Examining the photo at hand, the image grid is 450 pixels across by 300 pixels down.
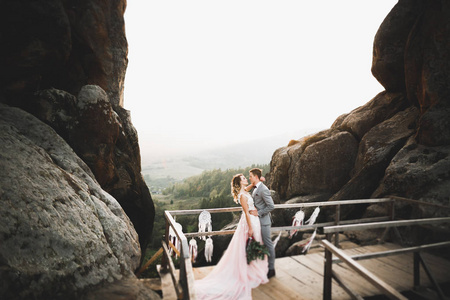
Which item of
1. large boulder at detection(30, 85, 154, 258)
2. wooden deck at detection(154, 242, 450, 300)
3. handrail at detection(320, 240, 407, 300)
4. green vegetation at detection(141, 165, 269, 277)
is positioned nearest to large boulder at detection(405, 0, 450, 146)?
wooden deck at detection(154, 242, 450, 300)

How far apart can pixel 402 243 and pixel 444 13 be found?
793 cm

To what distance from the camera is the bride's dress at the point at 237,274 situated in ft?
13.5

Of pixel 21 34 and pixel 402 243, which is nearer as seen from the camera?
pixel 21 34

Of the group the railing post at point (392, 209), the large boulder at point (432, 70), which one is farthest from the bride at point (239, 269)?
the large boulder at point (432, 70)

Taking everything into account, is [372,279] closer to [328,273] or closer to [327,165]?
[328,273]

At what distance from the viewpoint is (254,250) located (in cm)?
452

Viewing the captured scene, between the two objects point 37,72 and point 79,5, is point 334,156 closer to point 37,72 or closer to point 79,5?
point 37,72

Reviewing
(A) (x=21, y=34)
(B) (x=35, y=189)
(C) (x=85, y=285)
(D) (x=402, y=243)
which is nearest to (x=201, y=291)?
(C) (x=85, y=285)

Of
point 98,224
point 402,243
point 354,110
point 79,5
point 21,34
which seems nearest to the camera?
point 98,224

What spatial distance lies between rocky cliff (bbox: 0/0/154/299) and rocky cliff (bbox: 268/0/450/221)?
775cm

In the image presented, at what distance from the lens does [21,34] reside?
19.1ft

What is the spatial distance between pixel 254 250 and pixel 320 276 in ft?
5.61

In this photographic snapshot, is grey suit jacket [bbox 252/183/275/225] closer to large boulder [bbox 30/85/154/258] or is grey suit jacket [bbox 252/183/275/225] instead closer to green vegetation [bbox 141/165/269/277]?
large boulder [bbox 30/85/154/258]

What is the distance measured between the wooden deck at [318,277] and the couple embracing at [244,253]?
28cm
